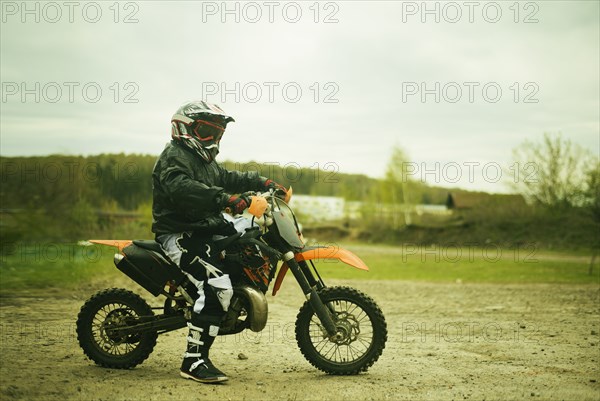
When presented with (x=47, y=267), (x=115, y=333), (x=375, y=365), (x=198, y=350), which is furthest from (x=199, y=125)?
(x=47, y=267)

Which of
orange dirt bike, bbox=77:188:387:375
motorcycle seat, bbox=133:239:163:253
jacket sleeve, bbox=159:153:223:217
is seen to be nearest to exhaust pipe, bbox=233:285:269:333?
orange dirt bike, bbox=77:188:387:375

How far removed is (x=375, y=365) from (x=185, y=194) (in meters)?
2.97

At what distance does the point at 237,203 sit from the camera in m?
5.56

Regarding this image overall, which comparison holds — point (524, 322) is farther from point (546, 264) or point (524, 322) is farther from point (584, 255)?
point (584, 255)

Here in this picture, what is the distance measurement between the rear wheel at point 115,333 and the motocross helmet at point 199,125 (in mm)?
1783

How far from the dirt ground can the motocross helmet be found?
7.77 ft

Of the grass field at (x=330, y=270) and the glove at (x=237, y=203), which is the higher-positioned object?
the glove at (x=237, y=203)

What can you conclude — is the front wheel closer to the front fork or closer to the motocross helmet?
the front fork

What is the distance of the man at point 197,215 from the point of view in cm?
564

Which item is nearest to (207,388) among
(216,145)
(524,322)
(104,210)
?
(216,145)

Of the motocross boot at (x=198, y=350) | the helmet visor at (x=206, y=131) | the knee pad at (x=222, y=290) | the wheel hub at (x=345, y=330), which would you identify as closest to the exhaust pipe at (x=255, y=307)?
the knee pad at (x=222, y=290)

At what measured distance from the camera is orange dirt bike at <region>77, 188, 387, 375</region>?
5.95 metres

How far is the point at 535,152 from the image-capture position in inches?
1419

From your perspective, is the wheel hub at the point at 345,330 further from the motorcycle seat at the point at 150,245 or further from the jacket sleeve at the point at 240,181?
the motorcycle seat at the point at 150,245
